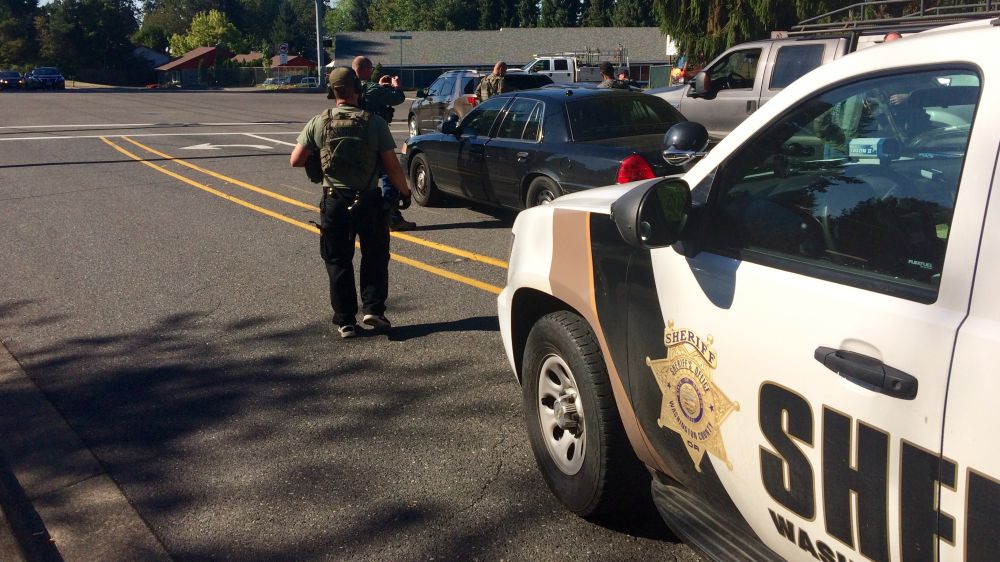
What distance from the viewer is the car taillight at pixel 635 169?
780cm

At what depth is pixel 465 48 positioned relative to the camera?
7369 centimetres

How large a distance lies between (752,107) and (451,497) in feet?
34.9

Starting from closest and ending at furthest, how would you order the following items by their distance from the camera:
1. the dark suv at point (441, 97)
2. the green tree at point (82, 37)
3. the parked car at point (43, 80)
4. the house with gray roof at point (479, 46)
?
the dark suv at point (441, 97) → the parked car at point (43, 80) → the house with gray roof at point (479, 46) → the green tree at point (82, 37)

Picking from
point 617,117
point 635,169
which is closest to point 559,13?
point 617,117

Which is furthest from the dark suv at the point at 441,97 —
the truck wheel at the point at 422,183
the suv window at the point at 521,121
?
the suv window at the point at 521,121

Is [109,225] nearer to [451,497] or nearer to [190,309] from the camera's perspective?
[190,309]

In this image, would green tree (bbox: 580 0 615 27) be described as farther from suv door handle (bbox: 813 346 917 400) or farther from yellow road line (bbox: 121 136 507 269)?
suv door handle (bbox: 813 346 917 400)

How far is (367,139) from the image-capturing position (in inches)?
235

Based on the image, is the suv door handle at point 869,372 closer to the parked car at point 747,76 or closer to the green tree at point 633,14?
the parked car at point 747,76

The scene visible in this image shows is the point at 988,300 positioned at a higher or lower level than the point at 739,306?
higher

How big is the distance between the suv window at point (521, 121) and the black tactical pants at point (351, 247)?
11.0 feet

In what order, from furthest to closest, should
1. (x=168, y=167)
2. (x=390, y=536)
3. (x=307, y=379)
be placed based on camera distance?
(x=168, y=167), (x=307, y=379), (x=390, y=536)

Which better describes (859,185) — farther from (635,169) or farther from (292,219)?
(292,219)

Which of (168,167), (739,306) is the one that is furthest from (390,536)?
(168,167)
